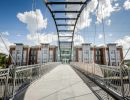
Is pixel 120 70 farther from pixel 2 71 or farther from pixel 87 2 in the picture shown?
pixel 87 2

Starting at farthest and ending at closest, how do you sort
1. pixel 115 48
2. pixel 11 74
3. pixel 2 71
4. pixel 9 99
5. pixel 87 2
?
pixel 115 48 → pixel 87 2 → pixel 11 74 → pixel 9 99 → pixel 2 71

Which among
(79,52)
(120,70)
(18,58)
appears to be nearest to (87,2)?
(120,70)

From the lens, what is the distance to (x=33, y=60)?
48.8 metres

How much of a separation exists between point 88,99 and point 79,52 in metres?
43.7

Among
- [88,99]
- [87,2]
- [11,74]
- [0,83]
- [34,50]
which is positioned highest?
[87,2]

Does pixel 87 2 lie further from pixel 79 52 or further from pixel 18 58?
pixel 18 58

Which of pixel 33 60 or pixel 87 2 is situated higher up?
pixel 87 2

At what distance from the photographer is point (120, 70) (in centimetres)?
301

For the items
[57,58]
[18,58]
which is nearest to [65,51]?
[57,58]

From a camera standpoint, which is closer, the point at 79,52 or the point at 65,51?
the point at 79,52

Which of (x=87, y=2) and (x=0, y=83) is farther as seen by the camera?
(x=87, y=2)

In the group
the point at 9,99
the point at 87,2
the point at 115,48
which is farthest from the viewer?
the point at 115,48

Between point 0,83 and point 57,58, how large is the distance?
4496cm

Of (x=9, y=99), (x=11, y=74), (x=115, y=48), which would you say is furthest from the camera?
(x=115, y=48)
